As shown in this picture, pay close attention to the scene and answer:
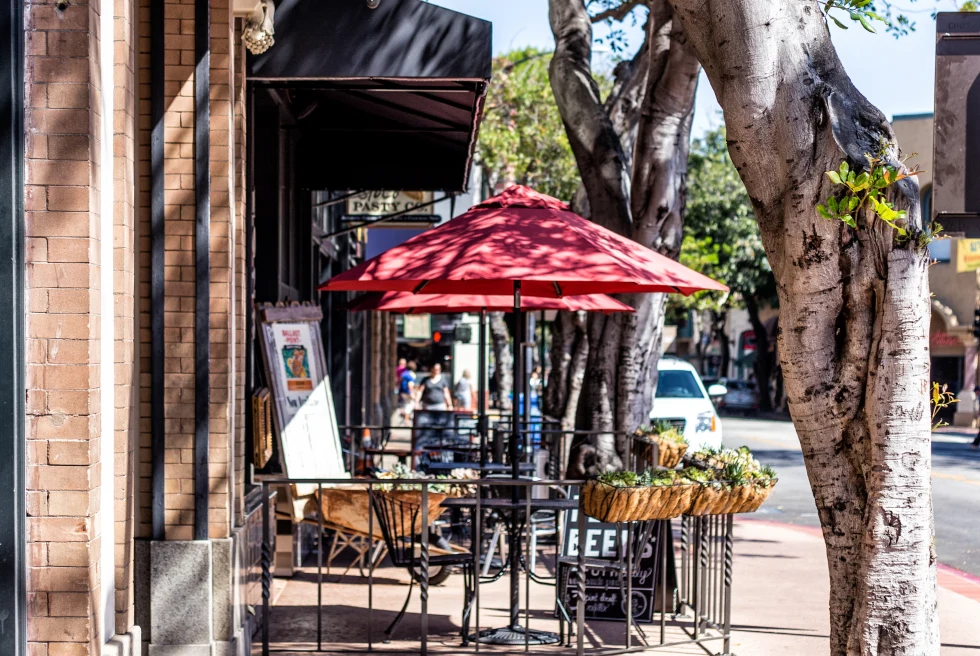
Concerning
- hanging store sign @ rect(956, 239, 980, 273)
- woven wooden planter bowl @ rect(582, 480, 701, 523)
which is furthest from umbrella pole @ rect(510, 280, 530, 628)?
hanging store sign @ rect(956, 239, 980, 273)

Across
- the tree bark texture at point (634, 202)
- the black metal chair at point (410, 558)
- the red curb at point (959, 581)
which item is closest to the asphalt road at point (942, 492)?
the red curb at point (959, 581)

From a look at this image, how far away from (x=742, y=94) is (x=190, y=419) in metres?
3.52

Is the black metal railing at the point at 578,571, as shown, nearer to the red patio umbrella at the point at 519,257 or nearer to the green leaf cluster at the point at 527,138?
the red patio umbrella at the point at 519,257

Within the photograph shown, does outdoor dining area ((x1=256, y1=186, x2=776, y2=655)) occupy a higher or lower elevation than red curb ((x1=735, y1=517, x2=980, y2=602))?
higher

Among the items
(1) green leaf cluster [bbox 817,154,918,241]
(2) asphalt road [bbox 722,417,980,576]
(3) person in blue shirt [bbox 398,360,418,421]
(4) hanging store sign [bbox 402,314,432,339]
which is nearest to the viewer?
(1) green leaf cluster [bbox 817,154,918,241]

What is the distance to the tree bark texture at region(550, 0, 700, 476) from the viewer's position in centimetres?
1000

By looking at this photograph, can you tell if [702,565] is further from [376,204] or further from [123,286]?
[376,204]

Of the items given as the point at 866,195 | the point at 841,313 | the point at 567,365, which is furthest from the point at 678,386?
the point at 866,195

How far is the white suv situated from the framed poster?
774cm

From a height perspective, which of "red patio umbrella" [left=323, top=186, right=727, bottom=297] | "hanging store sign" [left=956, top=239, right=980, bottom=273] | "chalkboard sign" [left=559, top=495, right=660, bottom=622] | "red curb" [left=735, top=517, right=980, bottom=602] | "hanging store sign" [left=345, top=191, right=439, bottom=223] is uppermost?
"hanging store sign" [left=956, top=239, right=980, bottom=273]

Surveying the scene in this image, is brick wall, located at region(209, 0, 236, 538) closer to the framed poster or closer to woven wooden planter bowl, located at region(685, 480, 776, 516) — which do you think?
the framed poster

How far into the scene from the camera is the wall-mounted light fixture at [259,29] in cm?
700

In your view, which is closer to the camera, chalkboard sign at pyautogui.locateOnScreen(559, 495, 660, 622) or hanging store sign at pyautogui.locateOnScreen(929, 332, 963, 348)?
chalkboard sign at pyautogui.locateOnScreen(559, 495, 660, 622)

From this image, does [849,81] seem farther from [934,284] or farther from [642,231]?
[934,284]
